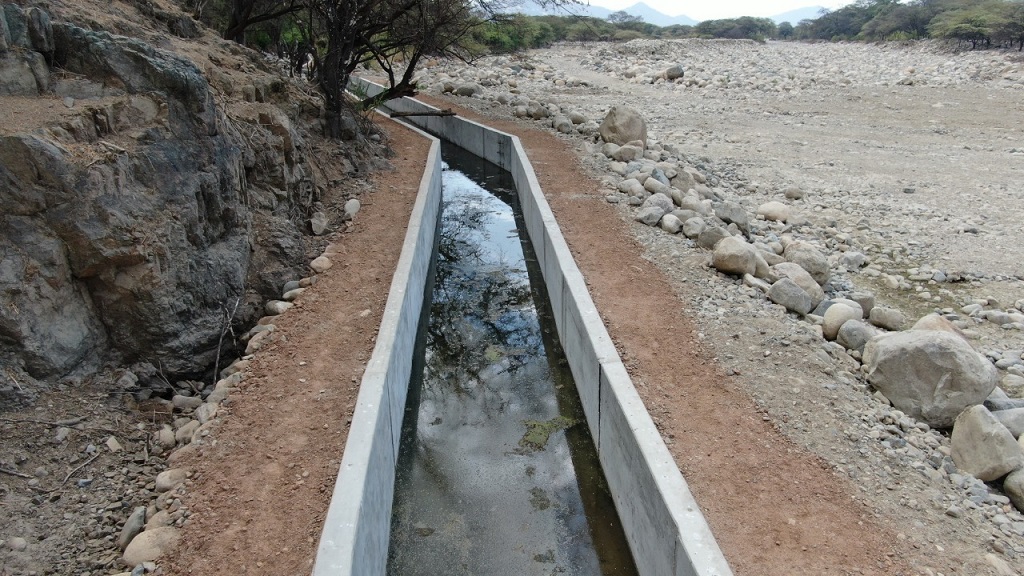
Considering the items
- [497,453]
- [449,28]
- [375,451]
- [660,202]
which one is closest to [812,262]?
[660,202]

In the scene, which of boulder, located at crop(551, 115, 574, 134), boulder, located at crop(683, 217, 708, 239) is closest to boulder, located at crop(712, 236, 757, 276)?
boulder, located at crop(683, 217, 708, 239)

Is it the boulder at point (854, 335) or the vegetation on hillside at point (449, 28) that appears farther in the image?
the vegetation on hillside at point (449, 28)

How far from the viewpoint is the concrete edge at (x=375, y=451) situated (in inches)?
169

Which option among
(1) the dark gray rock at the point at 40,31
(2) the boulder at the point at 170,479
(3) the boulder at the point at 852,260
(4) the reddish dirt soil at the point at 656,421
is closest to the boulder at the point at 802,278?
(4) the reddish dirt soil at the point at 656,421

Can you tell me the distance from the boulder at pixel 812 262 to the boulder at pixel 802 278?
0.60 meters

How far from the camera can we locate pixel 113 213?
20.2 feet

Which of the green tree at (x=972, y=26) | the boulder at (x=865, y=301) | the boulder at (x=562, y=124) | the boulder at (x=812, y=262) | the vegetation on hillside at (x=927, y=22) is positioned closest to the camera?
the boulder at (x=865, y=301)

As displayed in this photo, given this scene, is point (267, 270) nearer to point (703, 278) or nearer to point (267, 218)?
point (267, 218)

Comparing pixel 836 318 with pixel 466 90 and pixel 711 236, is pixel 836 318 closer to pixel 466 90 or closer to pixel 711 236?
pixel 711 236

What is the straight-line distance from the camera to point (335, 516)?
14.5ft

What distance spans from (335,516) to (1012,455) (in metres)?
4.98

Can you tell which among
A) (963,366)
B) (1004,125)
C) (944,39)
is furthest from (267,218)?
(944,39)

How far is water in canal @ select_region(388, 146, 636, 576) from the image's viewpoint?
17.9ft

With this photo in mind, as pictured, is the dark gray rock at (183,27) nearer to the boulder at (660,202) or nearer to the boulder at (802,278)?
the boulder at (660,202)
